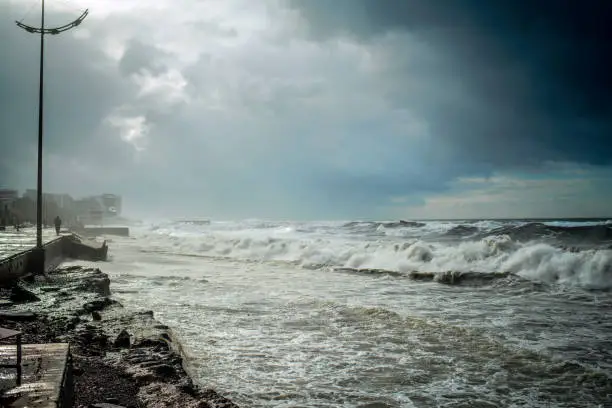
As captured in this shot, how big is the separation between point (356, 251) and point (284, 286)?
1071cm

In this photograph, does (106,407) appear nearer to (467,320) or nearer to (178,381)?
(178,381)

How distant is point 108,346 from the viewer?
7199mm

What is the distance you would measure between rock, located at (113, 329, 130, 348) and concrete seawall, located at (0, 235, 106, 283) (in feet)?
22.6

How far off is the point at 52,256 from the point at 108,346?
16.1 metres

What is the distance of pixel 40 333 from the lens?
24.5ft

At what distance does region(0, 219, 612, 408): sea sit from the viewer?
6.47m

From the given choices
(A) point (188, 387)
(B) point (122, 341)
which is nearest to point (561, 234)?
(B) point (122, 341)

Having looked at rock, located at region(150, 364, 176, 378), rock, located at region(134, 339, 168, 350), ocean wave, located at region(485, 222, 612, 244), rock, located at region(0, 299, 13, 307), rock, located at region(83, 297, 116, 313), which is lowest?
rock, located at region(150, 364, 176, 378)

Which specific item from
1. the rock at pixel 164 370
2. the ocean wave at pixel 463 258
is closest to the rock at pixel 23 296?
the rock at pixel 164 370

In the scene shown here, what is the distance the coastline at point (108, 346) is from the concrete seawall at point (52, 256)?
5.75 feet

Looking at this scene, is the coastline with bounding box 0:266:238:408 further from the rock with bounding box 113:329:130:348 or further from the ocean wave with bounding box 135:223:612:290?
the ocean wave with bounding box 135:223:612:290

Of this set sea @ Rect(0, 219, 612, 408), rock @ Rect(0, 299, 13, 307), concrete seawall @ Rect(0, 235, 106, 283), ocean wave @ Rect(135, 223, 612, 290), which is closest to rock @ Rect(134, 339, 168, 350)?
sea @ Rect(0, 219, 612, 408)

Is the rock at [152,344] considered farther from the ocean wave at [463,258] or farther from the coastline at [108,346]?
the ocean wave at [463,258]

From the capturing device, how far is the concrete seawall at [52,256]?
41.9ft
